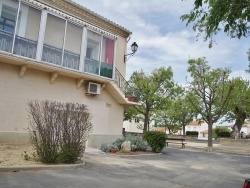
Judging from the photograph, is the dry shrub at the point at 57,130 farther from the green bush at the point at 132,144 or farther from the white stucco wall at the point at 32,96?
the green bush at the point at 132,144

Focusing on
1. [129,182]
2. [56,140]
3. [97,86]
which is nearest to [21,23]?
[97,86]

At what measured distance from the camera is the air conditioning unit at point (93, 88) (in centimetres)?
1564

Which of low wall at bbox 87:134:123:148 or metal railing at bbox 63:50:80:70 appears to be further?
low wall at bbox 87:134:123:148

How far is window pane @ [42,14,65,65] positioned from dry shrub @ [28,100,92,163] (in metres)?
5.92

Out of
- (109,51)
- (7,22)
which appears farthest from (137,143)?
(7,22)

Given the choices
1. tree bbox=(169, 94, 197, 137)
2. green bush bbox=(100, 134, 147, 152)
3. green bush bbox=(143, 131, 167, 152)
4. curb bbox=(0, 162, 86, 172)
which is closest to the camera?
curb bbox=(0, 162, 86, 172)

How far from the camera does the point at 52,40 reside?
573 inches

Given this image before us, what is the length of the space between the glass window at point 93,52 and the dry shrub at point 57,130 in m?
7.28

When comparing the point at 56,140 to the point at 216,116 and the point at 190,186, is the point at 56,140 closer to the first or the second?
the point at 190,186

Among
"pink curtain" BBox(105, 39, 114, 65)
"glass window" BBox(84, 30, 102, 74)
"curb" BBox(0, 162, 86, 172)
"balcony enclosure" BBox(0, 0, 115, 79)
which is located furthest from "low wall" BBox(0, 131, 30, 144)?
"pink curtain" BBox(105, 39, 114, 65)

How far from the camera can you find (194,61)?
2462 cm

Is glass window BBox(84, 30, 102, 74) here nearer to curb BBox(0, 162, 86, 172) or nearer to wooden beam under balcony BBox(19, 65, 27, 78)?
wooden beam under balcony BBox(19, 65, 27, 78)

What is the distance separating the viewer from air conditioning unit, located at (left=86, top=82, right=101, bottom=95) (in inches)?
616

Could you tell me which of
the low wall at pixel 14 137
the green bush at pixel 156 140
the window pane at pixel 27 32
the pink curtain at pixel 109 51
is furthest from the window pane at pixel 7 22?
the green bush at pixel 156 140
